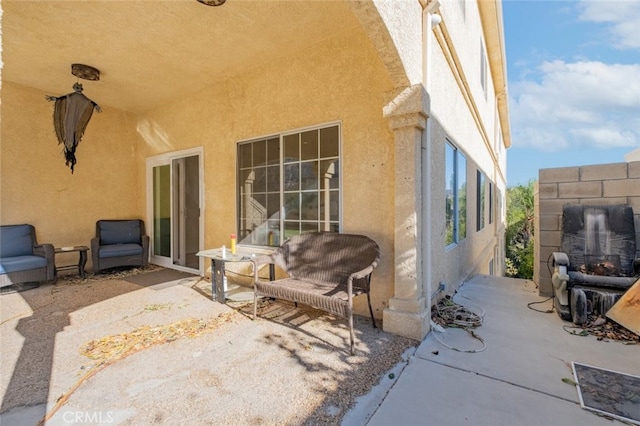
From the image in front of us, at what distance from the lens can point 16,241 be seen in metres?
4.75

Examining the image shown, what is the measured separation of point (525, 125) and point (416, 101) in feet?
367

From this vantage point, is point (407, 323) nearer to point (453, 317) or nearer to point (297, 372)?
point (453, 317)

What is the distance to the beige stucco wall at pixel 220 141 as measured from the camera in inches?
127

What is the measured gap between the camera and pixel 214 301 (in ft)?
13.0

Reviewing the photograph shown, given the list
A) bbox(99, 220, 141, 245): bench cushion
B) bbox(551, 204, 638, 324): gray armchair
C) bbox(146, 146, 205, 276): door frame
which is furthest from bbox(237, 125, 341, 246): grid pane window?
bbox(99, 220, 141, 245): bench cushion

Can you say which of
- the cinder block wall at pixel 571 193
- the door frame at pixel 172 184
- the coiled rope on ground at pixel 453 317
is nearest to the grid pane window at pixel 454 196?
the coiled rope on ground at pixel 453 317

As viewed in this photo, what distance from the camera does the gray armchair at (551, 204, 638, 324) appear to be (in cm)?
298

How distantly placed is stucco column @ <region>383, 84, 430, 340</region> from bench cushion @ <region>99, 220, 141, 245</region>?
5.66 meters

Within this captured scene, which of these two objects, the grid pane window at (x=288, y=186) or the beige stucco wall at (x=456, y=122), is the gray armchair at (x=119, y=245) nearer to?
the grid pane window at (x=288, y=186)

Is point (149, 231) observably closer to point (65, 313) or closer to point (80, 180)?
point (80, 180)

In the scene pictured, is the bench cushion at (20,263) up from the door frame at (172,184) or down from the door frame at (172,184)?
down

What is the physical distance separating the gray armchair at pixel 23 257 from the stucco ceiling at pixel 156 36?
2.59m

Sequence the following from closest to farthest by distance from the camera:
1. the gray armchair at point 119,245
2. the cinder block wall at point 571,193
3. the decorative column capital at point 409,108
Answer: the decorative column capital at point 409,108, the cinder block wall at point 571,193, the gray armchair at point 119,245

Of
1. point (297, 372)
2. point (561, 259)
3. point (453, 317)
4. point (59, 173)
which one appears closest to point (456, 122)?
point (561, 259)
